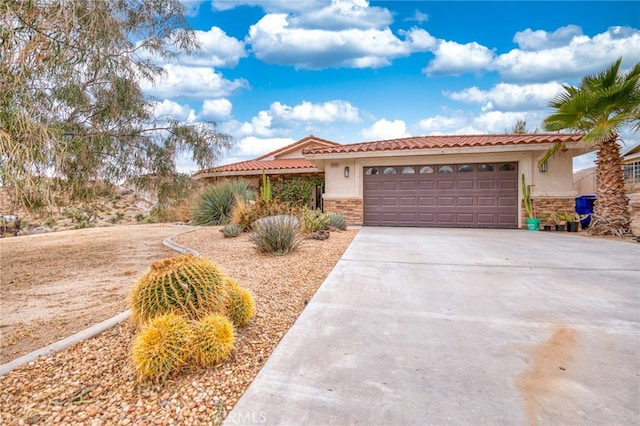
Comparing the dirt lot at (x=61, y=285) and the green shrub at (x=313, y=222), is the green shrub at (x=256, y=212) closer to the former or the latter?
the green shrub at (x=313, y=222)

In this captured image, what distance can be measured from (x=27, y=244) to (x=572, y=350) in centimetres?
1245

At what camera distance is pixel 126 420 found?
187 cm

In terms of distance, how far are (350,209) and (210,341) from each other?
1059cm

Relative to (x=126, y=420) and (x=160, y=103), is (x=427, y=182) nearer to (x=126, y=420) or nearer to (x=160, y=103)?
(x=160, y=103)

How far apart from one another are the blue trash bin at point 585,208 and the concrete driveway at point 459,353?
23.9ft

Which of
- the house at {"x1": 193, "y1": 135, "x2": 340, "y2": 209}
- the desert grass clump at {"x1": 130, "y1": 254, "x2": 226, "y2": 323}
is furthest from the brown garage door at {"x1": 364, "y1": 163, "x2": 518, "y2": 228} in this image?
the desert grass clump at {"x1": 130, "y1": 254, "x2": 226, "y2": 323}

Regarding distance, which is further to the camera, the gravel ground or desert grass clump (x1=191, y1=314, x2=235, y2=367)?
desert grass clump (x1=191, y1=314, x2=235, y2=367)

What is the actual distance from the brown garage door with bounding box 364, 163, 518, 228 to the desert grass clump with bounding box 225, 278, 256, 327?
32.5 ft

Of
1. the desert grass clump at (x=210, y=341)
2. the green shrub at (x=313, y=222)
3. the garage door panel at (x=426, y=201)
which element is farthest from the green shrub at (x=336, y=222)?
the desert grass clump at (x=210, y=341)

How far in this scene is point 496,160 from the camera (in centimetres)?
1148

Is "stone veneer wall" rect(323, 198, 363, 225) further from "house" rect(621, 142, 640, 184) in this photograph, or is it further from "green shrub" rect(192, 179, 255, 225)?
"house" rect(621, 142, 640, 184)

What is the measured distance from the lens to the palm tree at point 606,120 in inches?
336

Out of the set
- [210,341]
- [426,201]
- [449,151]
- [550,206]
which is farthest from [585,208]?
[210,341]

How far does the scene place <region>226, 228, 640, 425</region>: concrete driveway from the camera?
1902 mm
